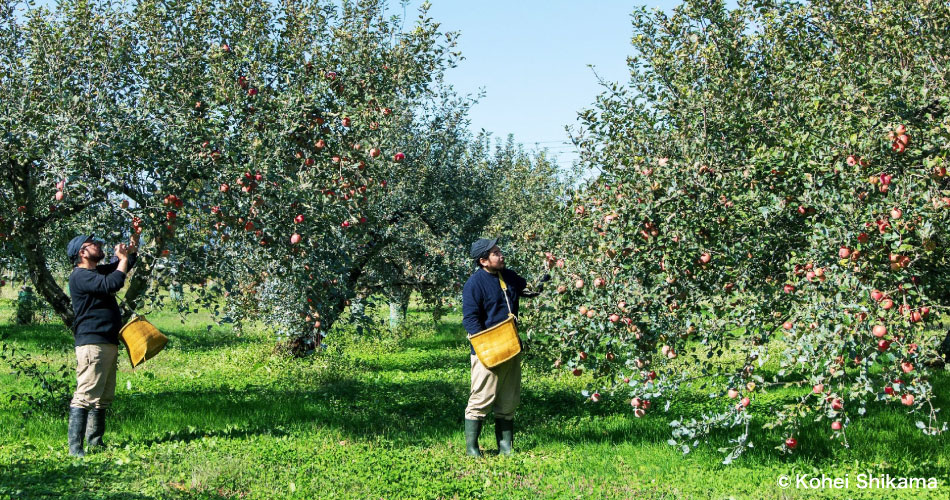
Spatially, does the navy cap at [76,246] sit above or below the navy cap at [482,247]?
above

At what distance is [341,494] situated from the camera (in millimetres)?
6484

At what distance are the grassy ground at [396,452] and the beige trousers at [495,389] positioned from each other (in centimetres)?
47


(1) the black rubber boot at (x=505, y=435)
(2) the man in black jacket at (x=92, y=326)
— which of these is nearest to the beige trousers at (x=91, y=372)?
(2) the man in black jacket at (x=92, y=326)

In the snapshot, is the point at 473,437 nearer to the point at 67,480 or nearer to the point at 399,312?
the point at 67,480

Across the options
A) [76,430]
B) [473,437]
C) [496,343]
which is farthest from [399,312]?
[496,343]

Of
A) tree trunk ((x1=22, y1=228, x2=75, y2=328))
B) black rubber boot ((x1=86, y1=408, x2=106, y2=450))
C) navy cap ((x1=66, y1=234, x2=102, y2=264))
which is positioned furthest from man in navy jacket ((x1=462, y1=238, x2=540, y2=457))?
tree trunk ((x1=22, y1=228, x2=75, y2=328))

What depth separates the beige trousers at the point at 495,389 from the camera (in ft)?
25.0

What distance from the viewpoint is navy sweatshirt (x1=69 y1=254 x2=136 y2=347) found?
7262mm

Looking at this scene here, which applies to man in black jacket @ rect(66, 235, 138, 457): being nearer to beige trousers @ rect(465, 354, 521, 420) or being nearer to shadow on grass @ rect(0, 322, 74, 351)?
beige trousers @ rect(465, 354, 521, 420)

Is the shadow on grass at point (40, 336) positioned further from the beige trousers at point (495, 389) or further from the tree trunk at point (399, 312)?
the beige trousers at point (495, 389)

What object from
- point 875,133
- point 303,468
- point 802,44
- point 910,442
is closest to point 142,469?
point 303,468

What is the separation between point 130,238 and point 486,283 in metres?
3.59

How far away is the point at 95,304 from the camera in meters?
7.41

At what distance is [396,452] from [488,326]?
5.39 feet
